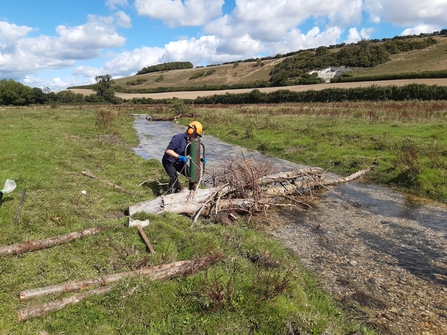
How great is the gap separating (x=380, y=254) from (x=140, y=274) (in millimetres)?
Result: 5166

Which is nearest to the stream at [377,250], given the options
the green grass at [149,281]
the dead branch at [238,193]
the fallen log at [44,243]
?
the green grass at [149,281]

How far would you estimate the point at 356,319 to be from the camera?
16.1ft

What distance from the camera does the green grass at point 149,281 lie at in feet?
13.9

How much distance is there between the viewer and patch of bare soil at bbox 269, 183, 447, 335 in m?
5.10

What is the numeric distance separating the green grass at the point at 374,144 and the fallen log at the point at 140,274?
925 cm

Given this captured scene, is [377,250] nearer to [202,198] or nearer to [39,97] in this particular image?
[202,198]

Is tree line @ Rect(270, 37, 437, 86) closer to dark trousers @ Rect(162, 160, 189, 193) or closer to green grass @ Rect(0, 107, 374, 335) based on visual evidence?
dark trousers @ Rect(162, 160, 189, 193)

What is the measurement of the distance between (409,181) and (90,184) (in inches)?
456

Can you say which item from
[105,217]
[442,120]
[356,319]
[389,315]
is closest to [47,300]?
[105,217]

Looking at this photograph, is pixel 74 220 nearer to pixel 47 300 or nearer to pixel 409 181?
pixel 47 300

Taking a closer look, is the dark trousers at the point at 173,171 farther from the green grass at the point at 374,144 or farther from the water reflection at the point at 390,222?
the green grass at the point at 374,144

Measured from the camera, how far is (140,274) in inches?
199

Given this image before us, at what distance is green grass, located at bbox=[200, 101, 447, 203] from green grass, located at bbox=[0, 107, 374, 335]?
7.66 m

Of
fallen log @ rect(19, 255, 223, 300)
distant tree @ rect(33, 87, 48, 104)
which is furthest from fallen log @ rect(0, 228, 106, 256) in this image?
distant tree @ rect(33, 87, 48, 104)
